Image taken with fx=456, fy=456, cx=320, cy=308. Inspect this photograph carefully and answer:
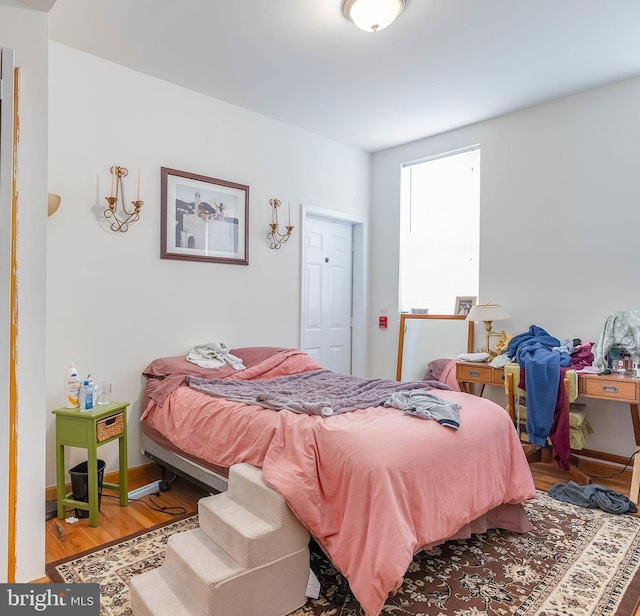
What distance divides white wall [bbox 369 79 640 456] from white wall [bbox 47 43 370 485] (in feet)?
6.01

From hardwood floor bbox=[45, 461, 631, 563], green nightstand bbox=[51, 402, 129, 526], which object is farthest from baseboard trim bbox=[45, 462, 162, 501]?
green nightstand bbox=[51, 402, 129, 526]

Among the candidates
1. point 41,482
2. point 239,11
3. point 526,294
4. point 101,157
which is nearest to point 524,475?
point 526,294

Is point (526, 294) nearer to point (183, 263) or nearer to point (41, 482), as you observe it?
point (183, 263)

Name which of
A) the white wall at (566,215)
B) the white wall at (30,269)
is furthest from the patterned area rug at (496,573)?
the white wall at (566,215)

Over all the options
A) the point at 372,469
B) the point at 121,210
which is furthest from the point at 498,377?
the point at 121,210

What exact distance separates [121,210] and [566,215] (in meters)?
3.41

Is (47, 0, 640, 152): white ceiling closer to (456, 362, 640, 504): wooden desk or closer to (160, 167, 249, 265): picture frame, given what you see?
(160, 167, 249, 265): picture frame

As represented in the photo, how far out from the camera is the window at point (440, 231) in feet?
14.2

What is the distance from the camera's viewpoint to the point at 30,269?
6.06ft

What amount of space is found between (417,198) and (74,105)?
3.19 metres

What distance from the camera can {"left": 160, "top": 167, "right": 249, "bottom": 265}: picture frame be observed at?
3420 millimetres

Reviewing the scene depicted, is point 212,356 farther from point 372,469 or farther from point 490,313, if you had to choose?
point 490,313

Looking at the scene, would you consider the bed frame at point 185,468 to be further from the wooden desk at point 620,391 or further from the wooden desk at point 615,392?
the wooden desk at point 620,391

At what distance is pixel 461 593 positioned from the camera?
1.91 meters
